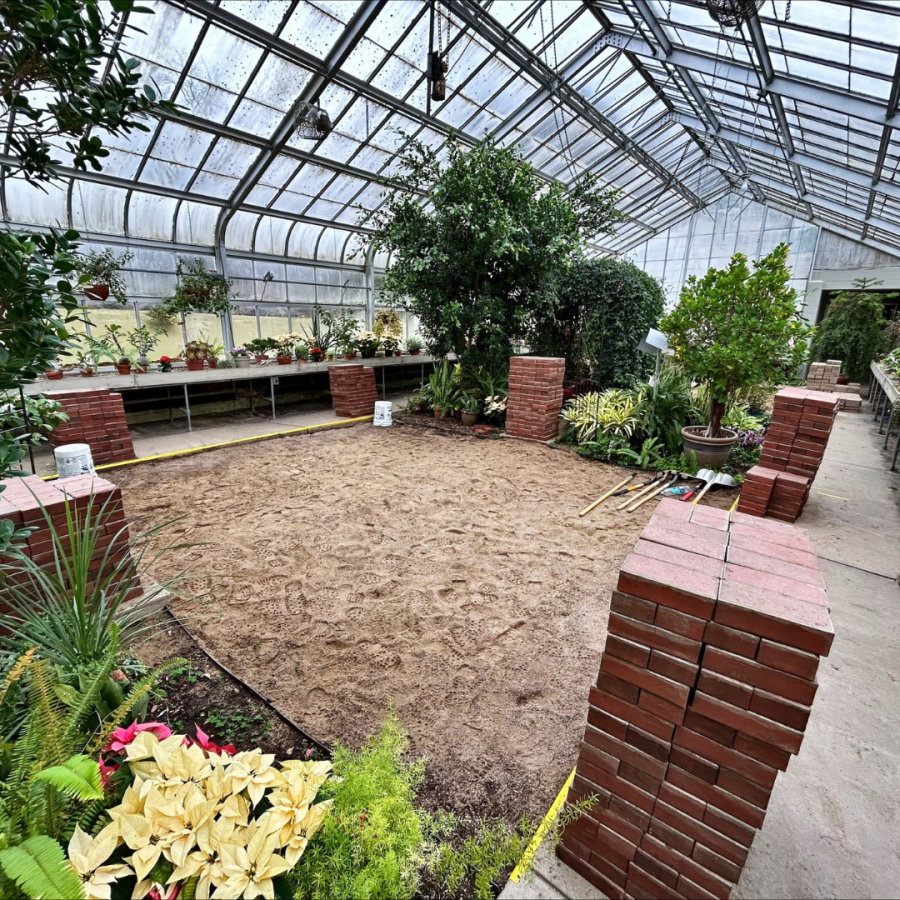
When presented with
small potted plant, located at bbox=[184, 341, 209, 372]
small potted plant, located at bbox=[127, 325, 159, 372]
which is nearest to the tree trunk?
small potted plant, located at bbox=[184, 341, 209, 372]

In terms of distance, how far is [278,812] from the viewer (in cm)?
117

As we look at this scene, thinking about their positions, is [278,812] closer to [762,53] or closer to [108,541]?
[108,541]

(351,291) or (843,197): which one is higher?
(843,197)

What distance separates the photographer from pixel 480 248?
717cm

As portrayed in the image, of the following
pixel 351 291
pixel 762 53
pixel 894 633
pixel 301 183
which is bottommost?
pixel 894 633

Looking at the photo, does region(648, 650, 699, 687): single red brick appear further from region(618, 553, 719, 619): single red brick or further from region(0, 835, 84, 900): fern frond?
region(0, 835, 84, 900): fern frond

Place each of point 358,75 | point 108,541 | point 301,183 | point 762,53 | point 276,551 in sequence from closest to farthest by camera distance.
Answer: point 108,541 → point 276,551 → point 762,53 → point 358,75 → point 301,183

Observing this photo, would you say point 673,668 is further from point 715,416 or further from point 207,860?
point 715,416

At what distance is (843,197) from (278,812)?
617 inches

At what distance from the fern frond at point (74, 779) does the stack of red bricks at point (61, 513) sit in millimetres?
1130

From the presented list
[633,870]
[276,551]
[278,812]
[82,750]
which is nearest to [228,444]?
[276,551]

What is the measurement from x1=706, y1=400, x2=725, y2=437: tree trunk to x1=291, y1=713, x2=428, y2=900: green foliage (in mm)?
5268

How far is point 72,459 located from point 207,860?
12.3ft

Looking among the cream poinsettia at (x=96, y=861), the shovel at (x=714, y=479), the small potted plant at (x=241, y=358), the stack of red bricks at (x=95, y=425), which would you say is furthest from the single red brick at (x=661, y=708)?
the small potted plant at (x=241, y=358)
